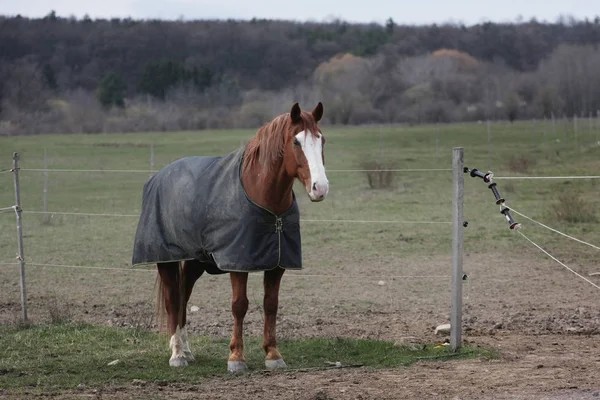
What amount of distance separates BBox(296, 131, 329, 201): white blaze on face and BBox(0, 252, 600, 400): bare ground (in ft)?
4.02

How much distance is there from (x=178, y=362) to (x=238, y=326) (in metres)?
0.59

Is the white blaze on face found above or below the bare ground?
above

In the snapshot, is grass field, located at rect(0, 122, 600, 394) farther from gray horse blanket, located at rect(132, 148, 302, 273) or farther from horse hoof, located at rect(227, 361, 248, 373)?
gray horse blanket, located at rect(132, 148, 302, 273)

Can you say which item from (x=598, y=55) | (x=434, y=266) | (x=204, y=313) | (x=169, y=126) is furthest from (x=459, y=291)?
(x=598, y=55)

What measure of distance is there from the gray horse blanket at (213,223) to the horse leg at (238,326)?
0.14m

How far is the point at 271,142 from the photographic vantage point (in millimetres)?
6309

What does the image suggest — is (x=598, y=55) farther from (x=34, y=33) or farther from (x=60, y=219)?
(x=60, y=219)

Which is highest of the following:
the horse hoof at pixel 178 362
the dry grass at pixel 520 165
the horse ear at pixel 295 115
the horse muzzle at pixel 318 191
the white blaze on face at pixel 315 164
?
the horse ear at pixel 295 115

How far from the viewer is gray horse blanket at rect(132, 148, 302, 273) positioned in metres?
6.26

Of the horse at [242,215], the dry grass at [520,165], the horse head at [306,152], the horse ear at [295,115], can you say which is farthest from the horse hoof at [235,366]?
the dry grass at [520,165]

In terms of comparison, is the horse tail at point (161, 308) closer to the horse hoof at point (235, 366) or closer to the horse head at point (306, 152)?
the horse hoof at point (235, 366)

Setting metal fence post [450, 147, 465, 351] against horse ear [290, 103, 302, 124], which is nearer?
horse ear [290, 103, 302, 124]

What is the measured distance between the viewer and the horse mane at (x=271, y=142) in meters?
6.18

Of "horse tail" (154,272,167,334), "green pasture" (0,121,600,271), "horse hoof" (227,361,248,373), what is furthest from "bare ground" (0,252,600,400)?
"green pasture" (0,121,600,271)
